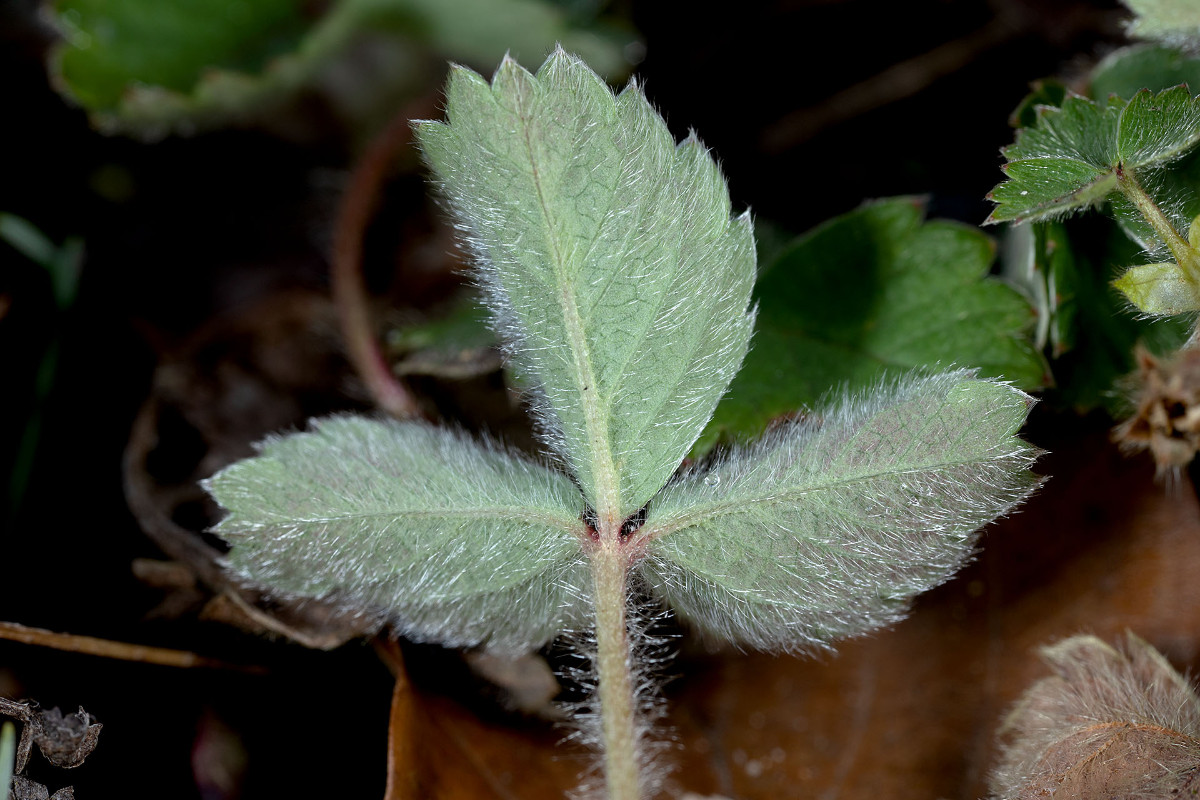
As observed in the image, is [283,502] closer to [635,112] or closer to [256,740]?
[256,740]

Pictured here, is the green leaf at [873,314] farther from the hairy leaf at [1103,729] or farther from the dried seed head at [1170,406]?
the hairy leaf at [1103,729]

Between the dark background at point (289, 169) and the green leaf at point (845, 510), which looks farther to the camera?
the dark background at point (289, 169)

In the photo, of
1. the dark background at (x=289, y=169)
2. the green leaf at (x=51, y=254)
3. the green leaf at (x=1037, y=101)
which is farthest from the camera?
the green leaf at (x=51, y=254)

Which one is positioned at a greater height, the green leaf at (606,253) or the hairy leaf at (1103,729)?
the green leaf at (606,253)

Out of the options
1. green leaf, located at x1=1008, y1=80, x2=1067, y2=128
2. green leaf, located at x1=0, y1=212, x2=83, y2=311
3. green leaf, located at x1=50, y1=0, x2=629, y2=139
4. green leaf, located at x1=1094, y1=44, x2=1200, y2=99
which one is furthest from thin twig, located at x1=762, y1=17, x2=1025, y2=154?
green leaf, located at x1=0, y1=212, x2=83, y2=311

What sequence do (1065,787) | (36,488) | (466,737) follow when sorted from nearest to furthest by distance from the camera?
(1065,787)
(466,737)
(36,488)

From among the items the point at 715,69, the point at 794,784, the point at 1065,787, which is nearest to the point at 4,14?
the point at 715,69

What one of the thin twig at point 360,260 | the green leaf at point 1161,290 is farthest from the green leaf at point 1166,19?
the thin twig at point 360,260
